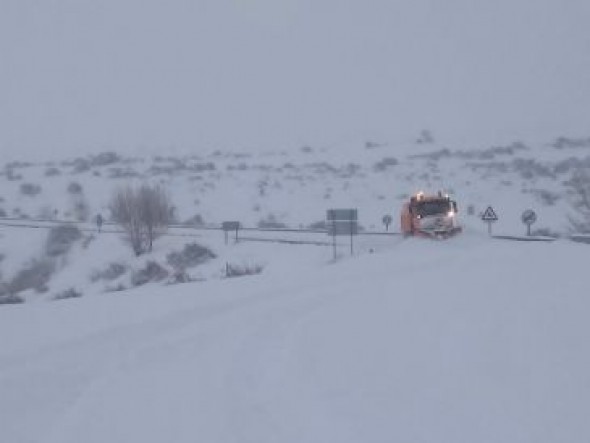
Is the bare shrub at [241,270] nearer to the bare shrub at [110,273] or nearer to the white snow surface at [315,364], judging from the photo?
the bare shrub at [110,273]

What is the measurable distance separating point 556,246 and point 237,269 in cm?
1089

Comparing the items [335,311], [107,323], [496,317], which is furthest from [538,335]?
[107,323]

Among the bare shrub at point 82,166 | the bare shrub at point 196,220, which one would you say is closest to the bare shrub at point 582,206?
the bare shrub at point 196,220

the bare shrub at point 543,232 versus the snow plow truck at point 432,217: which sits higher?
the snow plow truck at point 432,217

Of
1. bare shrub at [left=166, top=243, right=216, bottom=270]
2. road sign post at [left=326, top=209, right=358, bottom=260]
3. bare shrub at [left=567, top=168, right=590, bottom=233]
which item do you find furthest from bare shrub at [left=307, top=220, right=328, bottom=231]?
road sign post at [left=326, top=209, right=358, bottom=260]

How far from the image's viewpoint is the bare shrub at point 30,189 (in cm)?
6278

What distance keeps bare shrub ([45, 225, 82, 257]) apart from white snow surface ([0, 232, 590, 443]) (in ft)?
75.4

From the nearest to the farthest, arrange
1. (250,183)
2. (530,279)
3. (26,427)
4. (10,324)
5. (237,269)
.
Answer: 1. (26,427)
2. (10,324)
3. (530,279)
4. (237,269)
5. (250,183)

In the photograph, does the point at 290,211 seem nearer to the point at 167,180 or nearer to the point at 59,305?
the point at 167,180

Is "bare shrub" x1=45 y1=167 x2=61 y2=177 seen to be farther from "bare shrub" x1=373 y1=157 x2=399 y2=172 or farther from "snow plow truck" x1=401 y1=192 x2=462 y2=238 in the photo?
"snow plow truck" x1=401 y1=192 x2=462 y2=238

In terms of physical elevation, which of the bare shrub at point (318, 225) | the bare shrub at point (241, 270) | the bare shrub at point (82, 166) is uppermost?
the bare shrub at point (82, 166)

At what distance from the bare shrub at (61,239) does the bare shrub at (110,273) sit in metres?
7.05

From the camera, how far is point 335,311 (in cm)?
1391

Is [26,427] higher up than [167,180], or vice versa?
[167,180]
